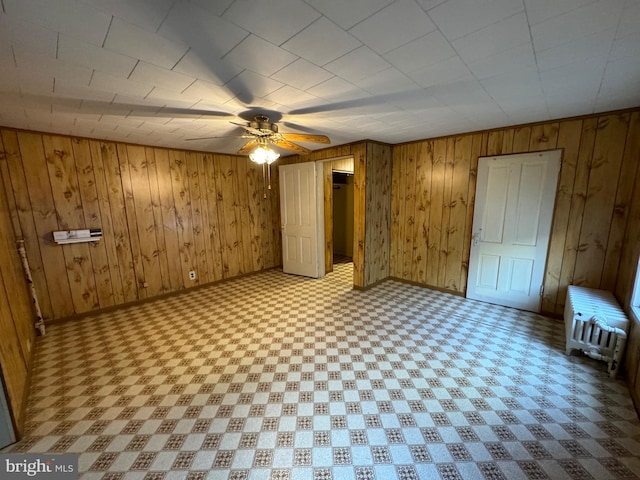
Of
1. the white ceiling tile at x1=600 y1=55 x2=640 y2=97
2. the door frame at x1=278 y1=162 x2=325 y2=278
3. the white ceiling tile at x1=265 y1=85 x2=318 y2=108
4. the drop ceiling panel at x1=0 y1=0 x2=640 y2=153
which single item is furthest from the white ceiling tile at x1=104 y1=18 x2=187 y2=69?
the door frame at x1=278 y1=162 x2=325 y2=278

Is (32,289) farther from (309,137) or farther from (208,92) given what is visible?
(309,137)

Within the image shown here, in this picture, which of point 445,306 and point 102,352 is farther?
point 445,306

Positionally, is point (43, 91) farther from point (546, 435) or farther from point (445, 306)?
point (445, 306)

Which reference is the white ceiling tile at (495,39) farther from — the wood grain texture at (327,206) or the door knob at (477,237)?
the wood grain texture at (327,206)

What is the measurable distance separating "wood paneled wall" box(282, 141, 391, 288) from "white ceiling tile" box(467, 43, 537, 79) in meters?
2.16

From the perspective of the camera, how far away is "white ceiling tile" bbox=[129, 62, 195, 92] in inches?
58.6

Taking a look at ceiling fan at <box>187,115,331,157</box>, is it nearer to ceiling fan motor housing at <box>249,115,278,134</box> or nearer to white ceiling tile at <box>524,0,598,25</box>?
ceiling fan motor housing at <box>249,115,278,134</box>

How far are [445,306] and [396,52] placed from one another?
316 centimetres

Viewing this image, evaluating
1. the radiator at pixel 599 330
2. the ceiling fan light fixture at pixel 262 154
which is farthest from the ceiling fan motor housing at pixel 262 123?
the radiator at pixel 599 330

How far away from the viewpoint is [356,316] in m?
3.17

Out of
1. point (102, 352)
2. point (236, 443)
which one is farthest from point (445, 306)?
point (102, 352)

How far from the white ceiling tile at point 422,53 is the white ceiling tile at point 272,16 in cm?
55

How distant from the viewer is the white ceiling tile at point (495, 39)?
1158 mm

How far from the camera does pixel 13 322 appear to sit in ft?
6.77
